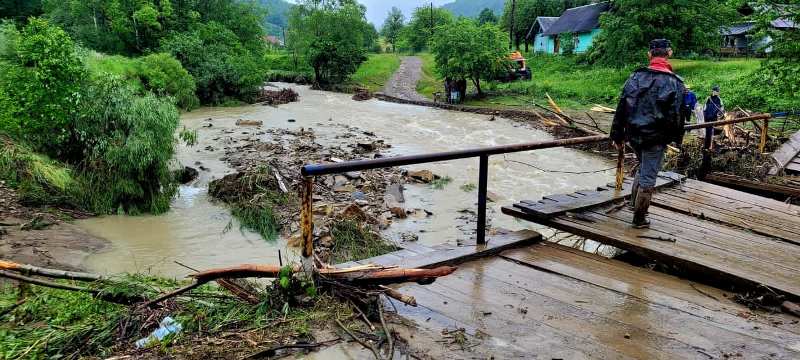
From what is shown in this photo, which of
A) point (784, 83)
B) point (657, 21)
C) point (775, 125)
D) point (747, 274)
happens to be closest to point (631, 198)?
point (747, 274)

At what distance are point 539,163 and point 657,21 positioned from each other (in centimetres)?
1628

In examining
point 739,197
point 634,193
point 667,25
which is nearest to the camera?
point 634,193

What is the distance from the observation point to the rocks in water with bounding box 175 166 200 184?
12991 millimetres

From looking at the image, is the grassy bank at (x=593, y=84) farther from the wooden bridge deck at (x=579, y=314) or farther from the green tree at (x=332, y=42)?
the wooden bridge deck at (x=579, y=314)

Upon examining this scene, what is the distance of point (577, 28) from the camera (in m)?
44.1

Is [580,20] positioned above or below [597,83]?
above

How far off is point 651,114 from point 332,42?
37.0m

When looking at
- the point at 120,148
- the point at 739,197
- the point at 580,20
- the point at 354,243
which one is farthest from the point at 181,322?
the point at 580,20

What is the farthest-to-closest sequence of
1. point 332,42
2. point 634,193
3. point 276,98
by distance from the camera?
1. point 332,42
2. point 276,98
3. point 634,193

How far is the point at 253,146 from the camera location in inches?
693

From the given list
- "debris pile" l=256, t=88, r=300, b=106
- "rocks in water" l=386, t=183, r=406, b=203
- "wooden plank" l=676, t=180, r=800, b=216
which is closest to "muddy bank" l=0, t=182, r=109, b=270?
"rocks in water" l=386, t=183, r=406, b=203

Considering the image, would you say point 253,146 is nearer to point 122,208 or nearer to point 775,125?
point 122,208

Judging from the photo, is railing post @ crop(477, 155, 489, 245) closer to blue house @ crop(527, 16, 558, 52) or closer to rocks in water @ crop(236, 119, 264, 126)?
rocks in water @ crop(236, 119, 264, 126)

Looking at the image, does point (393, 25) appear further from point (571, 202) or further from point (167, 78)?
point (571, 202)
